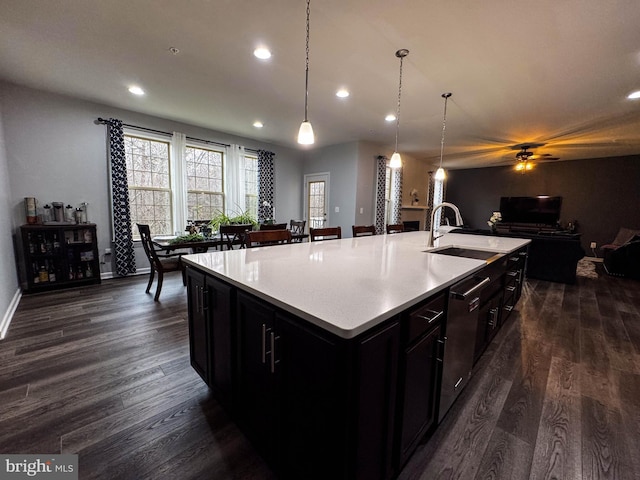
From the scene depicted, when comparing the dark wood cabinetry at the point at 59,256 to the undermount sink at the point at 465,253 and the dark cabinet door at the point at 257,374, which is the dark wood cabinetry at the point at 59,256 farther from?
the undermount sink at the point at 465,253

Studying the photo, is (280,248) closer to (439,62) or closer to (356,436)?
(356,436)

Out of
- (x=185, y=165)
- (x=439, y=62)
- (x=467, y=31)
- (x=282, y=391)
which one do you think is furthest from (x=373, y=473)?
(x=185, y=165)

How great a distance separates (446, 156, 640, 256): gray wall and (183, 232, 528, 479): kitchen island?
27.9 ft

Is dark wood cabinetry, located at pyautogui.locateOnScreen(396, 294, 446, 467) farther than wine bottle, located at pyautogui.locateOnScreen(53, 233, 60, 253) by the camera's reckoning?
No

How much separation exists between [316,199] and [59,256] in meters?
4.99

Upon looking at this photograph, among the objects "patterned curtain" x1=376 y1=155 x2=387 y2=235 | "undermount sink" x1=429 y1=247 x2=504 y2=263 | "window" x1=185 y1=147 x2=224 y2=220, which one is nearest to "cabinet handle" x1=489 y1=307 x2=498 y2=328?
"undermount sink" x1=429 y1=247 x2=504 y2=263

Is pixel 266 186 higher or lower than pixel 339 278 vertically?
higher

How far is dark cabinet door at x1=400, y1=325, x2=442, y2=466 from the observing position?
1.10m

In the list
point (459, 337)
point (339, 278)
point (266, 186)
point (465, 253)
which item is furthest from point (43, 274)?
point (465, 253)

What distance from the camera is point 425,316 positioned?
1.13 m

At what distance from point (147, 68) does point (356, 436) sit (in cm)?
388

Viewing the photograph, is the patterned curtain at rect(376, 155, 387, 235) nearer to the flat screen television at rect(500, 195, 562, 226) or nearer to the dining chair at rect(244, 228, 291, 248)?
the dining chair at rect(244, 228, 291, 248)

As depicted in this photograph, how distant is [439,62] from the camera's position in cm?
270

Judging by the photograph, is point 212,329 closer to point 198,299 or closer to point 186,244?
point 198,299
